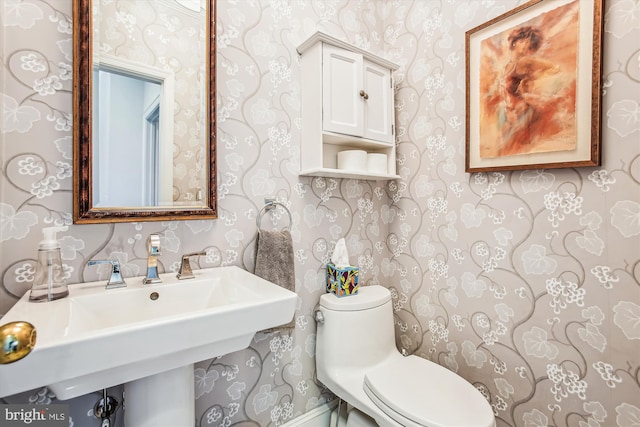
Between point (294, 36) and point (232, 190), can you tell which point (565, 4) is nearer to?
point (294, 36)

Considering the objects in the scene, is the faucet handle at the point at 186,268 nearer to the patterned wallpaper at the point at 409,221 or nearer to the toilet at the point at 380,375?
the patterned wallpaper at the point at 409,221

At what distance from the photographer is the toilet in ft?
3.19

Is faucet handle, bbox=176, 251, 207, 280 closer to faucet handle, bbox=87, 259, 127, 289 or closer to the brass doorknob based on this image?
faucet handle, bbox=87, 259, 127, 289

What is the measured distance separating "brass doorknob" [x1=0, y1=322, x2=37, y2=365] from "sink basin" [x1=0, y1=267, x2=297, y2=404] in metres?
0.23

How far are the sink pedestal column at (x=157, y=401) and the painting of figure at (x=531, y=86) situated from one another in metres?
1.37

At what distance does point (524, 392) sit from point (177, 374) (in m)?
1.25

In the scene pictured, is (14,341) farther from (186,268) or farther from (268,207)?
(268,207)

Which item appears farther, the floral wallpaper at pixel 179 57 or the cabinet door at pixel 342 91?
the cabinet door at pixel 342 91

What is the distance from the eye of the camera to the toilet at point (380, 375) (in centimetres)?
97

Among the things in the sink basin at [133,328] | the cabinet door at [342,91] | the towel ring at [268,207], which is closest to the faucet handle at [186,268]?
the sink basin at [133,328]

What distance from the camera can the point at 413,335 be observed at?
5.06ft

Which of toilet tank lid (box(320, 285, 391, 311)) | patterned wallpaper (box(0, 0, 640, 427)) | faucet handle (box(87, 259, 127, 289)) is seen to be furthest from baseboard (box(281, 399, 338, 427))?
faucet handle (box(87, 259, 127, 289))

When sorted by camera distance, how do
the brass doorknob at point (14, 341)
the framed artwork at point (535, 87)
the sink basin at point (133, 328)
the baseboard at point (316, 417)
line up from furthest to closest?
1. the baseboard at point (316, 417)
2. the framed artwork at point (535, 87)
3. the sink basin at point (133, 328)
4. the brass doorknob at point (14, 341)

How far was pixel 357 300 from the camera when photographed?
4.35 ft
